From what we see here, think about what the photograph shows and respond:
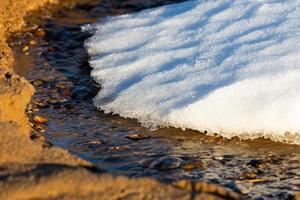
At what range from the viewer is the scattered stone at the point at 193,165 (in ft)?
10.5

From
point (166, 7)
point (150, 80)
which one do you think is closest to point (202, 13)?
point (166, 7)

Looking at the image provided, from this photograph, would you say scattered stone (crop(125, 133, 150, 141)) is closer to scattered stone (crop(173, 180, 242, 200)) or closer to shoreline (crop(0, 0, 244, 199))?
shoreline (crop(0, 0, 244, 199))

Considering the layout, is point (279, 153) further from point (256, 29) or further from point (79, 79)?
point (79, 79)

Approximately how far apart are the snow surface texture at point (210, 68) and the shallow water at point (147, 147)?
86 millimetres

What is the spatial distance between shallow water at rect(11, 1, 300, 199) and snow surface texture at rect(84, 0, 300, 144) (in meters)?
0.09

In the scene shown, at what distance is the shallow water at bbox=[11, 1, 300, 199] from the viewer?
3137mm

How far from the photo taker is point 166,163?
3.23m

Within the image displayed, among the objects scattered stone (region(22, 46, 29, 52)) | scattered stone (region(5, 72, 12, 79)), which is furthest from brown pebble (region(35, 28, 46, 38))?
scattered stone (region(5, 72, 12, 79))

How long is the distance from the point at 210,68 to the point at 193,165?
0.91 meters

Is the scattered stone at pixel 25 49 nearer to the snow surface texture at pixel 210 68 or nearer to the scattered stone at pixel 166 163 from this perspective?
the snow surface texture at pixel 210 68

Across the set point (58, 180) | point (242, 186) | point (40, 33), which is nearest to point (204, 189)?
point (242, 186)

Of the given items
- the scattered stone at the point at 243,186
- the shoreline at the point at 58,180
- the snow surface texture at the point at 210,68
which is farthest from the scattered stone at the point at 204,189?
the snow surface texture at the point at 210,68

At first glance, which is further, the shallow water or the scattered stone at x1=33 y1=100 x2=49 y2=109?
the scattered stone at x1=33 y1=100 x2=49 y2=109

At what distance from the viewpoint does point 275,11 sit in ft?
14.9
